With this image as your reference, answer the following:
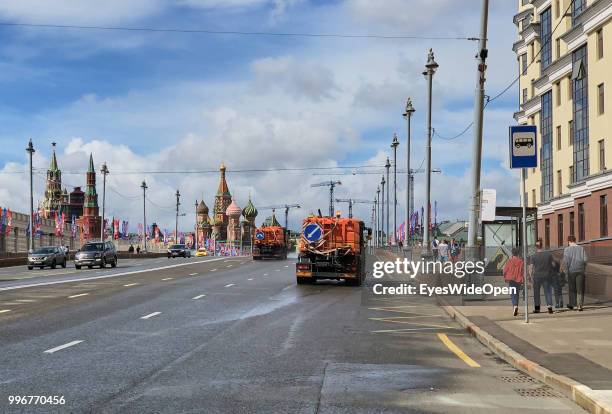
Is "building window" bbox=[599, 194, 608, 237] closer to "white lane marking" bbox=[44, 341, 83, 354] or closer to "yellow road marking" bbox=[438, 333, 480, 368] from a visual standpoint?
"yellow road marking" bbox=[438, 333, 480, 368]

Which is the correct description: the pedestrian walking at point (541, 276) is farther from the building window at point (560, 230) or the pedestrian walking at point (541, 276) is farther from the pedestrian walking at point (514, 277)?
the building window at point (560, 230)

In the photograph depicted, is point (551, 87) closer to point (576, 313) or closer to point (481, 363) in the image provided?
point (576, 313)

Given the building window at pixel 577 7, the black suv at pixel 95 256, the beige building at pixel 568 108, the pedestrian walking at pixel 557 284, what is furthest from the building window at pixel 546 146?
the pedestrian walking at pixel 557 284

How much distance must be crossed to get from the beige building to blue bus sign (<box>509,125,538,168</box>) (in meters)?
16.4

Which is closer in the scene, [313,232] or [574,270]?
[574,270]

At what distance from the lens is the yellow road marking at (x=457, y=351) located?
11.7m

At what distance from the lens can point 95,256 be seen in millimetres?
53750

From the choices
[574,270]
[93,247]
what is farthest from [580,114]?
[93,247]

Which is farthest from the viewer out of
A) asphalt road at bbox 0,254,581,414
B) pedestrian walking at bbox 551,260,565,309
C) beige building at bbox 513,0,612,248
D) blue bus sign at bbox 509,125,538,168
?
beige building at bbox 513,0,612,248

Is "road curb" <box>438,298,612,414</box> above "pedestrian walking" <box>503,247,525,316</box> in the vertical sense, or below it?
below

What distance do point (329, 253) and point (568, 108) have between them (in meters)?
27.0

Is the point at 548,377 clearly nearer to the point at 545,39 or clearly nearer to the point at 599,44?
the point at 599,44

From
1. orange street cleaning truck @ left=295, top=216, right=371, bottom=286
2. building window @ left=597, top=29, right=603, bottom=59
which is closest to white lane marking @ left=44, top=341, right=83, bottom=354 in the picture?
orange street cleaning truck @ left=295, top=216, right=371, bottom=286

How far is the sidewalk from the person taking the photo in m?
9.21
